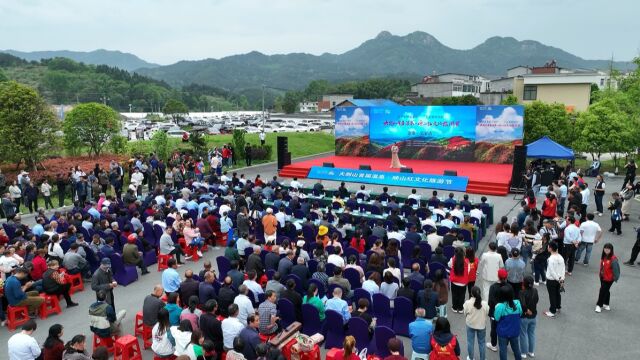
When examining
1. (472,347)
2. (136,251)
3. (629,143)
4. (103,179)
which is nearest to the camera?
(472,347)

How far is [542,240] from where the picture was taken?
950 cm

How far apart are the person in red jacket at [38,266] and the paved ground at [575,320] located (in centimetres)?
95

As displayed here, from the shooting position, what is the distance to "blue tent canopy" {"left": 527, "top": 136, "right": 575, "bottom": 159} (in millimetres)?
19000

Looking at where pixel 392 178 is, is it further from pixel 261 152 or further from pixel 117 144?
pixel 117 144

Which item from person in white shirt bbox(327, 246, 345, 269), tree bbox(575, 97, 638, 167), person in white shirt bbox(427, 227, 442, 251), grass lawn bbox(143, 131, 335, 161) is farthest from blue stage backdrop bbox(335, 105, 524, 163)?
person in white shirt bbox(327, 246, 345, 269)

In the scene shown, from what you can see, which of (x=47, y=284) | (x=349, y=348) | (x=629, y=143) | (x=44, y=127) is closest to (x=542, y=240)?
(x=349, y=348)

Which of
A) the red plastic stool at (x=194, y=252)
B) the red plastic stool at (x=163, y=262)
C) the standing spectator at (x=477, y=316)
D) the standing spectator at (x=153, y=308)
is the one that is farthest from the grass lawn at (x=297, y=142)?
the standing spectator at (x=477, y=316)

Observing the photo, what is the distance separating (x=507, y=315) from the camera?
638 cm

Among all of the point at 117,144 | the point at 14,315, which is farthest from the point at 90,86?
the point at 14,315

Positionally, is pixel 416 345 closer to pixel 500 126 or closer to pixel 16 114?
pixel 500 126

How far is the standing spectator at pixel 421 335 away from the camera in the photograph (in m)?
6.00

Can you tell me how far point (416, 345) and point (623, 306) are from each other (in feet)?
18.1

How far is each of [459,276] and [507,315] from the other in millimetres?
1884

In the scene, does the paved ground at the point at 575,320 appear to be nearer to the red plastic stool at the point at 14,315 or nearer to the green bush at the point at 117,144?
the red plastic stool at the point at 14,315
